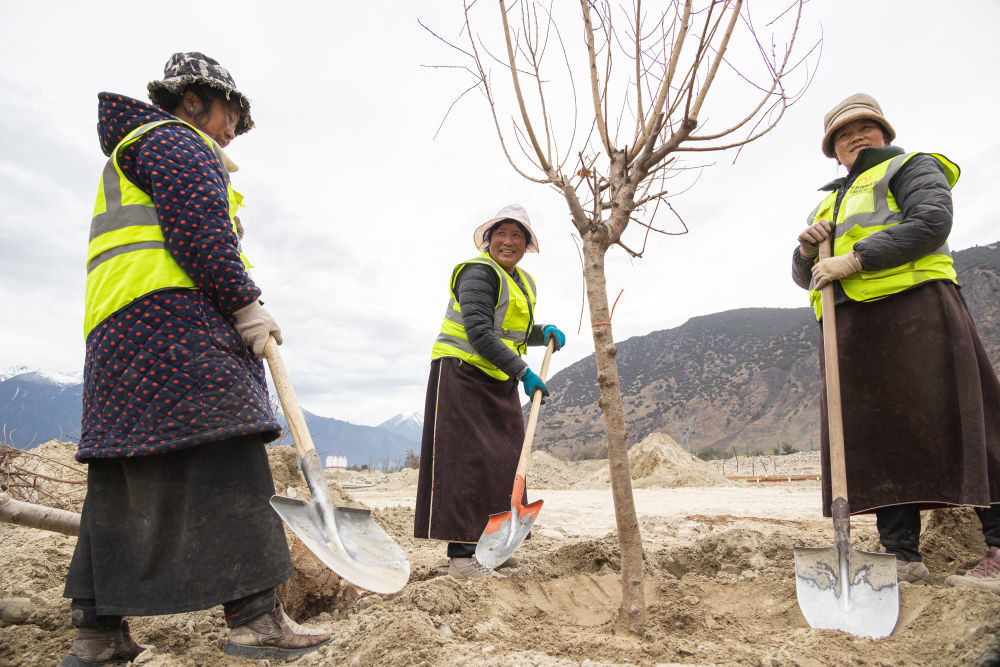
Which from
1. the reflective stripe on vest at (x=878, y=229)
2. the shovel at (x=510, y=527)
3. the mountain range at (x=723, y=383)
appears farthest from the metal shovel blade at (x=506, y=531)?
the mountain range at (x=723, y=383)

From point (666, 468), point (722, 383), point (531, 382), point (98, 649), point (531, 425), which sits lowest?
A: point (666, 468)

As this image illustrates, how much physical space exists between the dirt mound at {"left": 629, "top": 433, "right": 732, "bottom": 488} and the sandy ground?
310 inches

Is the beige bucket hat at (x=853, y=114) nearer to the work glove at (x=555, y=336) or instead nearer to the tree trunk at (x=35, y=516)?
the work glove at (x=555, y=336)

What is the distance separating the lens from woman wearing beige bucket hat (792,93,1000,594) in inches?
83.0

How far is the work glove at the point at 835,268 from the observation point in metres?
2.27

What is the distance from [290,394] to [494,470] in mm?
1434

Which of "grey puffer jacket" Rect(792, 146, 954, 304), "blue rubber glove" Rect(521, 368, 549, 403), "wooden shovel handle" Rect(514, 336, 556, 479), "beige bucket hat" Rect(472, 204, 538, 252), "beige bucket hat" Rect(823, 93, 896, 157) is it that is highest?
"beige bucket hat" Rect(823, 93, 896, 157)

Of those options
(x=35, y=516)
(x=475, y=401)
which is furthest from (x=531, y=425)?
(x=35, y=516)

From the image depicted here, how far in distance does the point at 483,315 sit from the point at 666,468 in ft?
32.3

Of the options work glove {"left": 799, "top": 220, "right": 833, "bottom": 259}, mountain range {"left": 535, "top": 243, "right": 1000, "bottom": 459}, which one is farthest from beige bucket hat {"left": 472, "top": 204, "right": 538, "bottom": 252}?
mountain range {"left": 535, "top": 243, "right": 1000, "bottom": 459}

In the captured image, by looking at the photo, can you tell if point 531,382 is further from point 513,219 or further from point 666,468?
point 666,468

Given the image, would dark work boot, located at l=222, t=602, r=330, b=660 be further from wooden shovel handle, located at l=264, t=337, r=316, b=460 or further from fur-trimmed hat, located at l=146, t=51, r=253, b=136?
fur-trimmed hat, located at l=146, t=51, r=253, b=136

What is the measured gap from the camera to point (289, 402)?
A: 172 cm

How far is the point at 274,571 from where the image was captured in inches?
65.8
